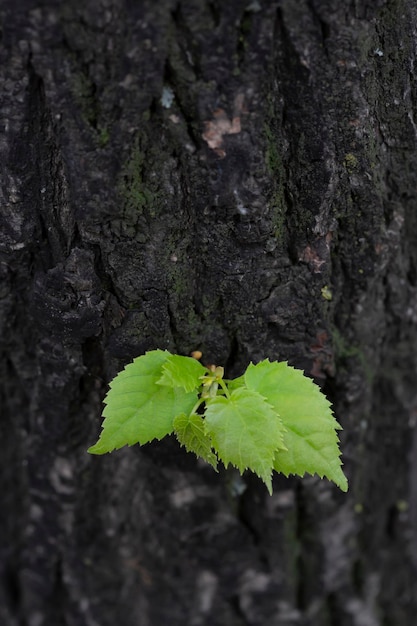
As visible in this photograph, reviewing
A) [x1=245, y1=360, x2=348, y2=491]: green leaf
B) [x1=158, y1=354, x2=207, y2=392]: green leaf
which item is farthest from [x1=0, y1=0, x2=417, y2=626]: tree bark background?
[x1=245, y1=360, x2=348, y2=491]: green leaf

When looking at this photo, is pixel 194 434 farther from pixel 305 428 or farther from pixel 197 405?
pixel 305 428

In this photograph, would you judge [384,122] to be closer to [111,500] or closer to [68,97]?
[68,97]

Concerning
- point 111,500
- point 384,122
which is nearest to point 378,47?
point 384,122

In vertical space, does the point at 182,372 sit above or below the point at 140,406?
above

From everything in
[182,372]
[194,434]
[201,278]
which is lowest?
[194,434]

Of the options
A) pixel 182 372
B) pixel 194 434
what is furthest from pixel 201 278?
pixel 194 434

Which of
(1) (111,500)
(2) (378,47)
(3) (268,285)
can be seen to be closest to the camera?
(2) (378,47)

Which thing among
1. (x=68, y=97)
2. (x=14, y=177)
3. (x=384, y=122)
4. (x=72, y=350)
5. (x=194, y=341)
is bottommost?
(x=72, y=350)
